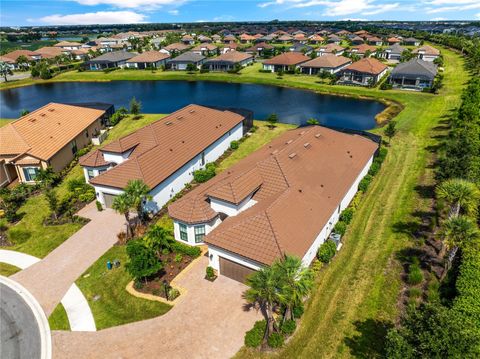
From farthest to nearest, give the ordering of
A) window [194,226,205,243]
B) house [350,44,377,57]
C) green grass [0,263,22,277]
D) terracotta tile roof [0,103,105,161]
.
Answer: house [350,44,377,57] < terracotta tile roof [0,103,105,161] < window [194,226,205,243] < green grass [0,263,22,277]

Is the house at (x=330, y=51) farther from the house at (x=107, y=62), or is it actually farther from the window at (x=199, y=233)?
the window at (x=199, y=233)

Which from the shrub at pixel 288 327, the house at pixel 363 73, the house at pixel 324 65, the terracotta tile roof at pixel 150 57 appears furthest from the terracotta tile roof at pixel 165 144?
A: the terracotta tile roof at pixel 150 57

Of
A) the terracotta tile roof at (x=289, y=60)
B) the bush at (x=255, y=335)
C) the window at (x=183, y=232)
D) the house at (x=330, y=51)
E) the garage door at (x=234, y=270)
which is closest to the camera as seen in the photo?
the bush at (x=255, y=335)

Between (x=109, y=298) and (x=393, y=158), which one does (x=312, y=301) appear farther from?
(x=393, y=158)

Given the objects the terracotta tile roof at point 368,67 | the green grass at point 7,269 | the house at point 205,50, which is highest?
the house at point 205,50

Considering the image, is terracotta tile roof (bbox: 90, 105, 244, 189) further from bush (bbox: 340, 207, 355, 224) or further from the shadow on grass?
the shadow on grass

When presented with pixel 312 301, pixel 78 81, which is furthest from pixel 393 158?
pixel 78 81

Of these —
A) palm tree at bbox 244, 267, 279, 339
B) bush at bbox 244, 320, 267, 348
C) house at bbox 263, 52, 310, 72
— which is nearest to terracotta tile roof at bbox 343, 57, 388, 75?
house at bbox 263, 52, 310, 72

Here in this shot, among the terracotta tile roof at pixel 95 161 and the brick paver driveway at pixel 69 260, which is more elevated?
the terracotta tile roof at pixel 95 161

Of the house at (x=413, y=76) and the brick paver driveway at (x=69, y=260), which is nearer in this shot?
the brick paver driveway at (x=69, y=260)
